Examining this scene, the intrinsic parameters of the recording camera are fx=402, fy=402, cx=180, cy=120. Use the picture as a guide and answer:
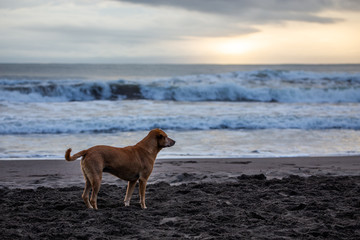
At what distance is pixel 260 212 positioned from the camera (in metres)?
4.84

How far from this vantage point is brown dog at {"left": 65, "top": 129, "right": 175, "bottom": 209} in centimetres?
480

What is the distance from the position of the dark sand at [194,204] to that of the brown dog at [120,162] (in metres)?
0.28

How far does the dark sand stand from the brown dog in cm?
28

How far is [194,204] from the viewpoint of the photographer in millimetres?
5250

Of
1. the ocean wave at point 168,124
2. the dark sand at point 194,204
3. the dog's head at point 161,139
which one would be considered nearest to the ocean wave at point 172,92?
the ocean wave at point 168,124

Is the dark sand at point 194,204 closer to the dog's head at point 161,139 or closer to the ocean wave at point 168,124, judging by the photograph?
the dog's head at point 161,139

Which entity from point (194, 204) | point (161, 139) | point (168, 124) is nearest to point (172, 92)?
point (168, 124)

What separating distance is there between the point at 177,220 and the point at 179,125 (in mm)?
9408

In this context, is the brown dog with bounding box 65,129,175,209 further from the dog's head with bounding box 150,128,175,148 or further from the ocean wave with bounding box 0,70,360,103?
the ocean wave with bounding box 0,70,360,103

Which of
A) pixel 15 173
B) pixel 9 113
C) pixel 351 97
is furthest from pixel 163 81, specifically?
pixel 15 173

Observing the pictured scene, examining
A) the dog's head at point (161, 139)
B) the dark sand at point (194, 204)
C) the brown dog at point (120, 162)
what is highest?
the dog's head at point (161, 139)

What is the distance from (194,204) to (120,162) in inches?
44.4

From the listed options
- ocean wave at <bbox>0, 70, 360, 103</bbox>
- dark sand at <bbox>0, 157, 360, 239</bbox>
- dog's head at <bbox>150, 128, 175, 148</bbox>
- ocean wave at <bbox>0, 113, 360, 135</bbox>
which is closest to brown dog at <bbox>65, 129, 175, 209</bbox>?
dog's head at <bbox>150, 128, 175, 148</bbox>

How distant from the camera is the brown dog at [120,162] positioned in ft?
15.8
